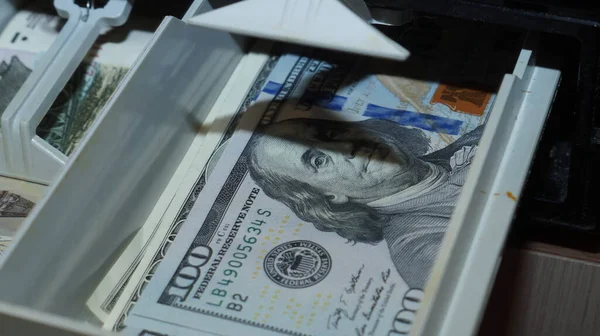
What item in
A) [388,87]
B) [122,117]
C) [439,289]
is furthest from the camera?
[388,87]

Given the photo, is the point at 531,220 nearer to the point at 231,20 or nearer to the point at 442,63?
the point at 442,63

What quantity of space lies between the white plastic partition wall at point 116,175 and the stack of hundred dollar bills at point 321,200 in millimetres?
23

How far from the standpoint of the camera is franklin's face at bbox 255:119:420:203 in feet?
2.12

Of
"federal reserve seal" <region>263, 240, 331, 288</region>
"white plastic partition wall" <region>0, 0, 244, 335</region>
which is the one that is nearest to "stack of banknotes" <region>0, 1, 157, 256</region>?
"white plastic partition wall" <region>0, 0, 244, 335</region>

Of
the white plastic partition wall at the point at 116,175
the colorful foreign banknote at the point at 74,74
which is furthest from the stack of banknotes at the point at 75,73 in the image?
the white plastic partition wall at the point at 116,175

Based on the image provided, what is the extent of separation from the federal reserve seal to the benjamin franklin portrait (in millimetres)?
23

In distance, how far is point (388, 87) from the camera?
0.72 m

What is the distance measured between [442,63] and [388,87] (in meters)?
0.05

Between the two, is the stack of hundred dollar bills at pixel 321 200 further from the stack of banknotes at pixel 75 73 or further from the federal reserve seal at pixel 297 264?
the stack of banknotes at pixel 75 73

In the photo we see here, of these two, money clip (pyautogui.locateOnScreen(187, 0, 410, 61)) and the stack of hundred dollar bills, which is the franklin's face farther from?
money clip (pyautogui.locateOnScreen(187, 0, 410, 61))

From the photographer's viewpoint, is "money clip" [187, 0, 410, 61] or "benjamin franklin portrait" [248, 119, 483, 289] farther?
"benjamin franklin portrait" [248, 119, 483, 289]

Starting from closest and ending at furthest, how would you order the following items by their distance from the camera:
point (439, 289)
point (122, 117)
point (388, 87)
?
point (439, 289), point (122, 117), point (388, 87)

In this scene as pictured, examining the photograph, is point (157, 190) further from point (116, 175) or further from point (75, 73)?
point (75, 73)

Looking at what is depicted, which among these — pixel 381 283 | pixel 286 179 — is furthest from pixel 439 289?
pixel 286 179
